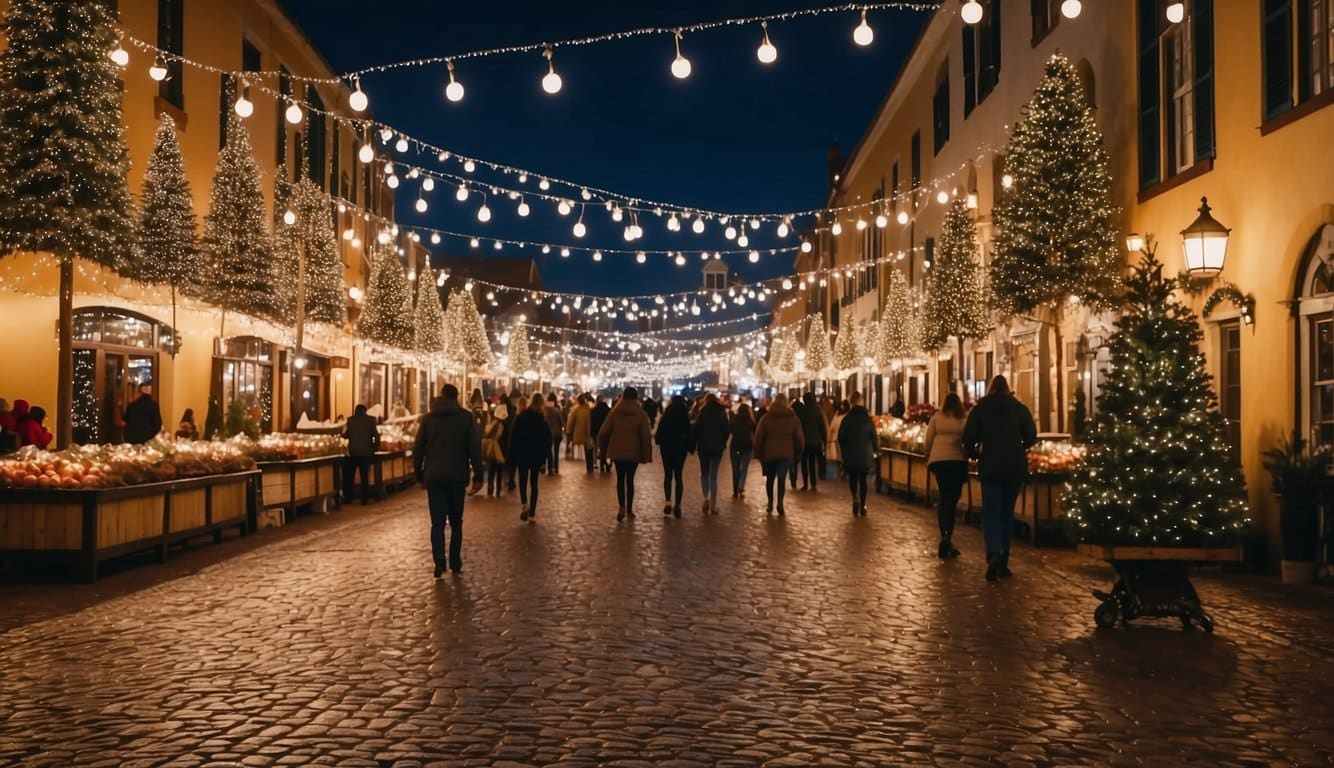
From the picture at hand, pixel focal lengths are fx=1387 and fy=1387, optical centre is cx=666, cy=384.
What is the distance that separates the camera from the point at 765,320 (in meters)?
124

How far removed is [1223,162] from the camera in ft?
53.0

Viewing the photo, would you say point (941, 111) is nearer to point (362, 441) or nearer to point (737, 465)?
point (737, 465)

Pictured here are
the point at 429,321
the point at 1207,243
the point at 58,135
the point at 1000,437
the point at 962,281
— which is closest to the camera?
the point at 1000,437

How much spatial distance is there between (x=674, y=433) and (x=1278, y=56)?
9.47 m

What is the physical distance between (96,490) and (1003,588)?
8553 mm

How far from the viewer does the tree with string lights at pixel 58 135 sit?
17.2 metres

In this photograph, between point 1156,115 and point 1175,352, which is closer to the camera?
point 1175,352

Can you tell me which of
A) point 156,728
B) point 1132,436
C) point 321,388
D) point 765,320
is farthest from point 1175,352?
point 765,320

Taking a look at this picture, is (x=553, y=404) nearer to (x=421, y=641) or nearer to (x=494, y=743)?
(x=421, y=641)

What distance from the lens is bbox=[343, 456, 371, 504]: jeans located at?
2303 centimetres

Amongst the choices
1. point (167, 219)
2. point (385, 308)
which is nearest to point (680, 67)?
point (167, 219)

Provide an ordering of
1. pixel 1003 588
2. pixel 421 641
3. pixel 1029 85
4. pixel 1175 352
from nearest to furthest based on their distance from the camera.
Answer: pixel 421 641 → pixel 1175 352 → pixel 1003 588 → pixel 1029 85

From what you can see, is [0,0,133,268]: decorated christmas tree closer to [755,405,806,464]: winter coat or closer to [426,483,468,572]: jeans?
[426,483,468,572]: jeans

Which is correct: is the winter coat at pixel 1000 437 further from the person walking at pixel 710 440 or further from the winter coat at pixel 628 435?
the person walking at pixel 710 440
